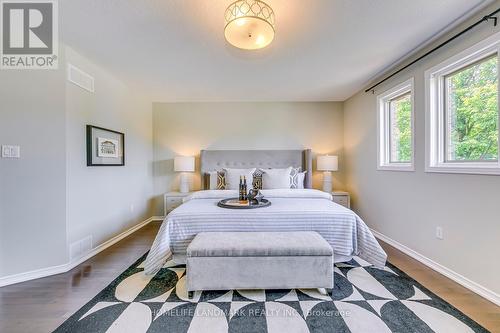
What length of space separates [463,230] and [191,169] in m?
3.67

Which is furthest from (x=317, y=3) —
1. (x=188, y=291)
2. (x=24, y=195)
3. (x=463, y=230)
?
(x=24, y=195)

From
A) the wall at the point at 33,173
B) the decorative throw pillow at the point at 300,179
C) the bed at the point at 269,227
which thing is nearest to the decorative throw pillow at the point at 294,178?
the decorative throw pillow at the point at 300,179

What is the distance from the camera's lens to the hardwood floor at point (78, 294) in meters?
1.58

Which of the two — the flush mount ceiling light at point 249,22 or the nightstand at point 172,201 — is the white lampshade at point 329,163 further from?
the flush mount ceiling light at point 249,22

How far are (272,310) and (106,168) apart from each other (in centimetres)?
271

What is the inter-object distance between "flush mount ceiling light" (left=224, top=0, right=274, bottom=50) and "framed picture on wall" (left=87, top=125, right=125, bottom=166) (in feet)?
6.87

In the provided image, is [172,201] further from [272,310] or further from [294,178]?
[272,310]

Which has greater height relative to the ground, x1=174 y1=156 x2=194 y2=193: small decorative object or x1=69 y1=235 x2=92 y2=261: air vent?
x1=174 y1=156 x2=194 y2=193: small decorative object

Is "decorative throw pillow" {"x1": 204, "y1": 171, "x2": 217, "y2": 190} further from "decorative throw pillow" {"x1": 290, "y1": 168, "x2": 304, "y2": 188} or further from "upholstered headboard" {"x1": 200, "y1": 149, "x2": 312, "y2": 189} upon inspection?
"decorative throw pillow" {"x1": 290, "y1": 168, "x2": 304, "y2": 188}

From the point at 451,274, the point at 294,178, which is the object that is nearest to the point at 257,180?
the point at 294,178

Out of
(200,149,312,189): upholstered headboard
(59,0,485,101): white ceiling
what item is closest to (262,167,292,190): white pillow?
(200,149,312,189): upholstered headboard

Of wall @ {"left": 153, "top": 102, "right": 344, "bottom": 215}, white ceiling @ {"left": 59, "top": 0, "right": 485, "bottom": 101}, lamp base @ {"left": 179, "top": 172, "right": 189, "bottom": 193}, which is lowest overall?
lamp base @ {"left": 179, "top": 172, "right": 189, "bottom": 193}

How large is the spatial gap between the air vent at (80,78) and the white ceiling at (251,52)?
0.70ft

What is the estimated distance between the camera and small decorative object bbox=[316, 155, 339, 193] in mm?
Answer: 4016
